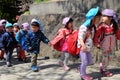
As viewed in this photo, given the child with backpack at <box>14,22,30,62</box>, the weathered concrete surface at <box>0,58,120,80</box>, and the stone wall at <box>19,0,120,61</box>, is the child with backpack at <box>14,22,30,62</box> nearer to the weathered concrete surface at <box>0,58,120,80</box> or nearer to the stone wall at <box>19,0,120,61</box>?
the weathered concrete surface at <box>0,58,120,80</box>

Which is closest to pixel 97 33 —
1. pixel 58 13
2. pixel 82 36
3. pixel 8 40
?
pixel 82 36

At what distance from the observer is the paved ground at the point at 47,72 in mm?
6219

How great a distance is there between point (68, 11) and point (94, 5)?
93 centimetres

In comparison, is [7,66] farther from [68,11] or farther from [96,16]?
[96,16]

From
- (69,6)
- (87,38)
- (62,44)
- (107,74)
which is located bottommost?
(107,74)

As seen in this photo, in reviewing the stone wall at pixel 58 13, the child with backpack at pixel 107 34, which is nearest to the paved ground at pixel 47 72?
the child with backpack at pixel 107 34

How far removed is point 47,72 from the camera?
22.1 feet

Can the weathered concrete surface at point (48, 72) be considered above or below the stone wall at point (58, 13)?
below

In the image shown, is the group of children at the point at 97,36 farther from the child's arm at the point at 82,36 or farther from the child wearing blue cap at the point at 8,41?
the child wearing blue cap at the point at 8,41

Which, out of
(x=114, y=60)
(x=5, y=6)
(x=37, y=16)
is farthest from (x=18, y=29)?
(x=5, y=6)

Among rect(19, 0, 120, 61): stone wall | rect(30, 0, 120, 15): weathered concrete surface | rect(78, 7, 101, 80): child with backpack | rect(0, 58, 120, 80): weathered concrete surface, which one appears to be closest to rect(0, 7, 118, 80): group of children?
rect(78, 7, 101, 80): child with backpack

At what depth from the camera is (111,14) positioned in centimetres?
578

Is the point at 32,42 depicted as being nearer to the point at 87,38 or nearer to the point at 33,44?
the point at 33,44

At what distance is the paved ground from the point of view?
6219 millimetres
